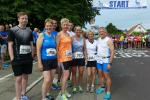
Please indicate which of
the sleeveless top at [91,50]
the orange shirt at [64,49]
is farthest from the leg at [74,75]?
the orange shirt at [64,49]

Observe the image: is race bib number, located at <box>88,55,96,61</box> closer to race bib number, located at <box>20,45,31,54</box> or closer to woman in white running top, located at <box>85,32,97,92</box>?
woman in white running top, located at <box>85,32,97,92</box>

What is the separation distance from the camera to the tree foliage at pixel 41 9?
29156 millimetres

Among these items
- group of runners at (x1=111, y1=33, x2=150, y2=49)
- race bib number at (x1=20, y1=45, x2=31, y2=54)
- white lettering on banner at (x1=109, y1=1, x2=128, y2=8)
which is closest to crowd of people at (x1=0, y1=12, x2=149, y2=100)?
race bib number at (x1=20, y1=45, x2=31, y2=54)

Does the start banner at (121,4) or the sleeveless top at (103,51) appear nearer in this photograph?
the sleeveless top at (103,51)

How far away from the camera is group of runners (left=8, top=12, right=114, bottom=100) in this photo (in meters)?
9.33

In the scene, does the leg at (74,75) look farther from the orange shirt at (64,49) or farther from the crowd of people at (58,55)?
the orange shirt at (64,49)

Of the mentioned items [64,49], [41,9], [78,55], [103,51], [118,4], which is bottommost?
[78,55]

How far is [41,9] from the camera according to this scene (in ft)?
99.7

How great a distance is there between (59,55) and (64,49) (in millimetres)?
183

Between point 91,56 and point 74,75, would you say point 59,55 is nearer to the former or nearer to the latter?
point 74,75

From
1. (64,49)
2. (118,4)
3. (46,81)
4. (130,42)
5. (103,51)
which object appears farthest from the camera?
(118,4)

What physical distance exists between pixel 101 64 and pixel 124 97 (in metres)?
0.97

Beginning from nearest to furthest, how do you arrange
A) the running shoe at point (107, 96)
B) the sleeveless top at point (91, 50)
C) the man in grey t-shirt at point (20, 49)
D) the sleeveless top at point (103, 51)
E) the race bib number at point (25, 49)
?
the man in grey t-shirt at point (20, 49) → the race bib number at point (25, 49) → the running shoe at point (107, 96) → the sleeveless top at point (103, 51) → the sleeveless top at point (91, 50)

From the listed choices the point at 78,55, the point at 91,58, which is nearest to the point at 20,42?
the point at 78,55
